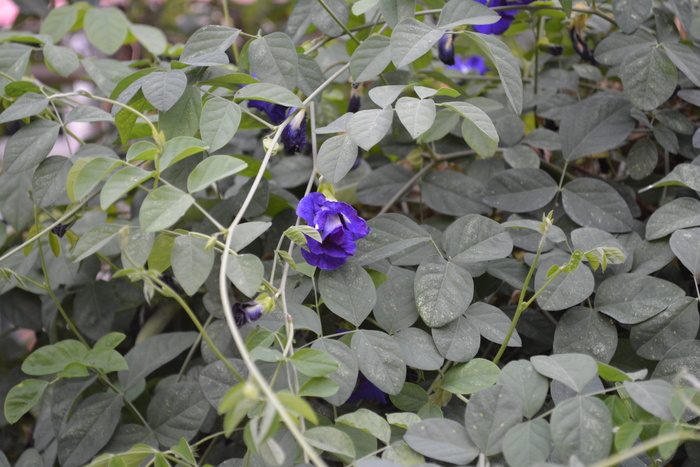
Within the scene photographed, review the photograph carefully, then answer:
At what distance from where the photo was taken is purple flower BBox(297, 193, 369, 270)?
597mm

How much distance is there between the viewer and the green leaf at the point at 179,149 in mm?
547

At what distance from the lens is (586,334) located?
606 mm

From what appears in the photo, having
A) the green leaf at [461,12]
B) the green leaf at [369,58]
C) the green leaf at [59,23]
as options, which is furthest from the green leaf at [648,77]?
the green leaf at [59,23]

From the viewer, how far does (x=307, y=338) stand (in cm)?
69

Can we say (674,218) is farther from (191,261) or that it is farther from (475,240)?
(191,261)

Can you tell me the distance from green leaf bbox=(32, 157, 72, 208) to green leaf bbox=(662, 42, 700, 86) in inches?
29.8

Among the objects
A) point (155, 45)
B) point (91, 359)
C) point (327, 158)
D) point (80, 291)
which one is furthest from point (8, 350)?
point (327, 158)

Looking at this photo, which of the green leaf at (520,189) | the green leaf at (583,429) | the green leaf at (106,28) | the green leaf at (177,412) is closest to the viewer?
A: the green leaf at (583,429)

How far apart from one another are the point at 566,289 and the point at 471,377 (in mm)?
137

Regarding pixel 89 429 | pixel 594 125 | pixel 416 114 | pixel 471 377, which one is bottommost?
pixel 89 429

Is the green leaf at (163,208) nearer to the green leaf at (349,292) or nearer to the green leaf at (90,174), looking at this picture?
the green leaf at (90,174)

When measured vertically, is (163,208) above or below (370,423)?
above


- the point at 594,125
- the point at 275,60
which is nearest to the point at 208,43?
the point at 275,60

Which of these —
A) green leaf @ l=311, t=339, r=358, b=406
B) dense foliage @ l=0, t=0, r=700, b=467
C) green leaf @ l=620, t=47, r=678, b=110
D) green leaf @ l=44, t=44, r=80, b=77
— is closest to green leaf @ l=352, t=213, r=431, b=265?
dense foliage @ l=0, t=0, r=700, b=467
